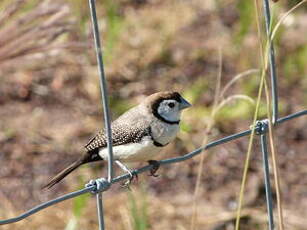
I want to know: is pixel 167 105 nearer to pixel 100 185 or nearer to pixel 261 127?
pixel 261 127

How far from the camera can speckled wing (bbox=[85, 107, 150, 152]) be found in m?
3.71

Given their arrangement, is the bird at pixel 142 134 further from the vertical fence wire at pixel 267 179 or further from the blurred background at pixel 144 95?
the vertical fence wire at pixel 267 179

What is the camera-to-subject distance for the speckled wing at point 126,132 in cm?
371

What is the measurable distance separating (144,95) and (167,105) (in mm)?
2049

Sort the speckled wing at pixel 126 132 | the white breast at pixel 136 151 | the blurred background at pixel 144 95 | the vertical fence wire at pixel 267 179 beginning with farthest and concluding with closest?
the blurred background at pixel 144 95
the speckled wing at pixel 126 132
the white breast at pixel 136 151
the vertical fence wire at pixel 267 179

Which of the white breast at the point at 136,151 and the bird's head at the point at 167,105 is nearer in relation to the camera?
the white breast at the point at 136,151

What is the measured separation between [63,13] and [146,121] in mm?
1481

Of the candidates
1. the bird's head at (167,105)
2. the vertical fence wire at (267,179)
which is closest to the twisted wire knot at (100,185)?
the vertical fence wire at (267,179)

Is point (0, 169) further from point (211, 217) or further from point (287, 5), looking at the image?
point (287, 5)

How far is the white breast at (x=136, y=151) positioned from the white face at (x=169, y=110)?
163mm

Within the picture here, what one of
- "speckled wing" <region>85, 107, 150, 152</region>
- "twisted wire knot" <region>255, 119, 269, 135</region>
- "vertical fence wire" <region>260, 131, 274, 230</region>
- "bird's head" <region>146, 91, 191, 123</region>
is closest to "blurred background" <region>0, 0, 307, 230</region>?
"bird's head" <region>146, 91, 191, 123</region>

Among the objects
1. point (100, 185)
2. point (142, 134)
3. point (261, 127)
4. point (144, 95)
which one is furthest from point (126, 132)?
point (144, 95)

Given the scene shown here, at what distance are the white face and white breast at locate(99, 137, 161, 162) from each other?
0.16 meters

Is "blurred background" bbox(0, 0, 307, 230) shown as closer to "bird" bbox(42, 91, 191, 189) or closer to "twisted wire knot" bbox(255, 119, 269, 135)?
"bird" bbox(42, 91, 191, 189)
